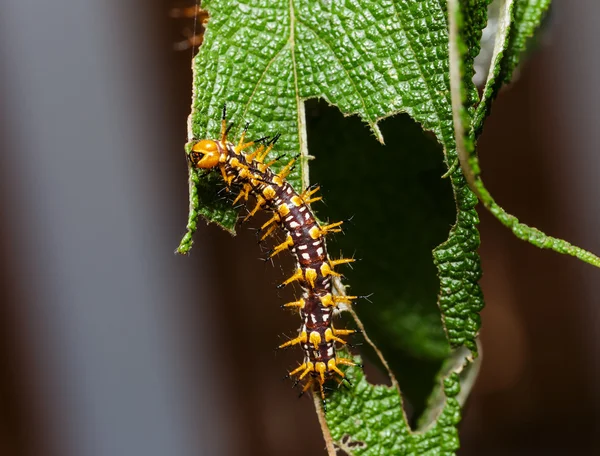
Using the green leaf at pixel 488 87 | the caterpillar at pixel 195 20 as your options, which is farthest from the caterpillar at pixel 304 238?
the green leaf at pixel 488 87

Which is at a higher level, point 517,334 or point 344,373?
point 344,373

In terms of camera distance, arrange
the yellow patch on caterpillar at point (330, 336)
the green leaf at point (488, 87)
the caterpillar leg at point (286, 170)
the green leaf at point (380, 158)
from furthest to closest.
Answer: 1. the yellow patch on caterpillar at point (330, 336)
2. the caterpillar leg at point (286, 170)
3. the green leaf at point (380, 158)
4. the green leaf at point (488, 87)

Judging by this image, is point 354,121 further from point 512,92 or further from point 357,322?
point 512,92

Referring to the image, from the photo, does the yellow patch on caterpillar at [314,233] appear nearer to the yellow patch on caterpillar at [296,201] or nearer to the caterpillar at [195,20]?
the yellow patch on caterpillar at [296,201]

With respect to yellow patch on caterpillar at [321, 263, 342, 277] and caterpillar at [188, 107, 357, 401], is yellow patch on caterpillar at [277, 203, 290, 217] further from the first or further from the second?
yellow patch on caterpillar at [321, 263, 342, 277]

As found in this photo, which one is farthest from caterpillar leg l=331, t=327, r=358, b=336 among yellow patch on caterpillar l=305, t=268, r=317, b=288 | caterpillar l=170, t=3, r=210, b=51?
caterpillar l=170, t=3, r=210, b=51

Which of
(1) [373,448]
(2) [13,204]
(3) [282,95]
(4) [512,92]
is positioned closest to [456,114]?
(3) [282,95]
